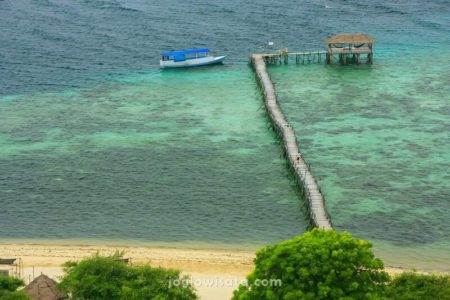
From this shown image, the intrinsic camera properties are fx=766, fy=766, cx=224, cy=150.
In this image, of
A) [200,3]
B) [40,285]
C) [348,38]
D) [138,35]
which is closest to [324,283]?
[40,285]

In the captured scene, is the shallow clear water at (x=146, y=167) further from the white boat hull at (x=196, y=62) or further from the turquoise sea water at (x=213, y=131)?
the white boat hull at (x=196, y=62)

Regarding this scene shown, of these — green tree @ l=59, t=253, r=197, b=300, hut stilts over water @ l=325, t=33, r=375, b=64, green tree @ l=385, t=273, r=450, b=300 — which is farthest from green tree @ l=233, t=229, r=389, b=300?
hut stilts over water @ l=325, t=33, r=375, b=64

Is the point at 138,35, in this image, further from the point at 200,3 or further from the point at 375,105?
the point at 375,105

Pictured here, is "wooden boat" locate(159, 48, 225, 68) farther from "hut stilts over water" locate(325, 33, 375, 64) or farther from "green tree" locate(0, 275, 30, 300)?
"green tree" locate(0, 275, 30, 300)

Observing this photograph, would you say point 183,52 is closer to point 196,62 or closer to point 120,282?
point 196,62

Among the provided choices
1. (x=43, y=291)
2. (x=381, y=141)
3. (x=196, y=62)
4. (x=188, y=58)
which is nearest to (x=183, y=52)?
(x=188, y=58)
